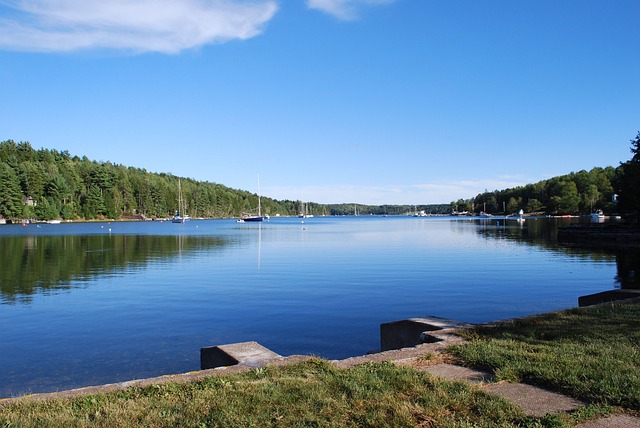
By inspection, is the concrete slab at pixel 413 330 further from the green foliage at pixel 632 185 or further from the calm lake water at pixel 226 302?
the green foliage at pixel 632 185

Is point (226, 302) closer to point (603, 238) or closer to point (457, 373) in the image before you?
point (457, 373)

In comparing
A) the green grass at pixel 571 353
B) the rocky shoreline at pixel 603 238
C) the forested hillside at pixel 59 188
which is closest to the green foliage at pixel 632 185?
the rocky shoreline at pixel 603 238

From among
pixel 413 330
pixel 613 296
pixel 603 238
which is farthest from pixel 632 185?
pixel 413 330

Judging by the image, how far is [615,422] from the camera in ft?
17.4

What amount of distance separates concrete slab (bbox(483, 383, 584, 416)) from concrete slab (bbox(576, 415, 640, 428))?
1.16 ft

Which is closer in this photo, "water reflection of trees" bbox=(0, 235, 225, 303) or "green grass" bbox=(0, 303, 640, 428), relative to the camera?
"green grass" bbox=(0, 303, 640, 428)

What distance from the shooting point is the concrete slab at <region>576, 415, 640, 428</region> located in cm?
523

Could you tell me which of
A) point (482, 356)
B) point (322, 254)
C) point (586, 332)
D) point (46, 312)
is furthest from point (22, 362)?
point (322, 254)

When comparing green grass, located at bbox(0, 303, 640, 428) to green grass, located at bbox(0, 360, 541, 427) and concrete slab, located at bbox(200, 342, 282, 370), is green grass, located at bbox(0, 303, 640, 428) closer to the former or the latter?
green grass, located at bbox(0, 360, 541, 427)

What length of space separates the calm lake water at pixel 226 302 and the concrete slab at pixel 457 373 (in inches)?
210

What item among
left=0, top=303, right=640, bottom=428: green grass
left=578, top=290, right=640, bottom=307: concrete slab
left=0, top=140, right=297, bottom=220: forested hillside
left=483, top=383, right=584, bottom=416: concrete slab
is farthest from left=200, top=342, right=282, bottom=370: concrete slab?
left=0, top=140, right=297, bottom=220: forested hillside

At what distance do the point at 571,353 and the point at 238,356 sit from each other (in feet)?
17.8

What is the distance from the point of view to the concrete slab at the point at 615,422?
5230 mm

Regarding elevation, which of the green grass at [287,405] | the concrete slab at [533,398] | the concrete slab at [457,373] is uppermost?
the green grass at [287,405]
